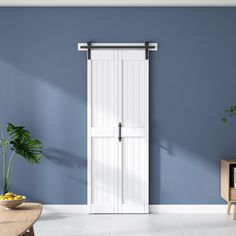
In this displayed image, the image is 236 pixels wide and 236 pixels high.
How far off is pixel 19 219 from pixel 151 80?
2.94 meters

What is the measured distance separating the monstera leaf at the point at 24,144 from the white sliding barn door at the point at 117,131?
677mm

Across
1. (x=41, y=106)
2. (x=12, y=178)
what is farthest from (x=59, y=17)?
(x=12, y=178)

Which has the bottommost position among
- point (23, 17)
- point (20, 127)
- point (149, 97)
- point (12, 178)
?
point (12, 178)

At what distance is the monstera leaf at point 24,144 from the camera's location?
18.6 feet

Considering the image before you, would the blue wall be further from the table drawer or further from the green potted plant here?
the table drawer

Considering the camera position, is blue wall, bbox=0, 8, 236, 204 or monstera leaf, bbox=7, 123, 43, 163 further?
blue wall, bbox=0, 8, 236, 204

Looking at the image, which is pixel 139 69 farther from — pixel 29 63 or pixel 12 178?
pixel 12 178

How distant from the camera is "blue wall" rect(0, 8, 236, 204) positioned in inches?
235

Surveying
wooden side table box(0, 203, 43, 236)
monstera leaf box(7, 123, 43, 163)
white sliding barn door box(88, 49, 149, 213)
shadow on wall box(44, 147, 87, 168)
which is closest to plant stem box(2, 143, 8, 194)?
monstera leaf box(7, 123, 43, 163)

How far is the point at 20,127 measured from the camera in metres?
5.75

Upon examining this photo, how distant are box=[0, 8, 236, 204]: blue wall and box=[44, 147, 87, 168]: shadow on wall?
1 cm

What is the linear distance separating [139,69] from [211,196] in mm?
1849

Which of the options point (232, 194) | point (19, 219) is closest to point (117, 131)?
point (232, 194)

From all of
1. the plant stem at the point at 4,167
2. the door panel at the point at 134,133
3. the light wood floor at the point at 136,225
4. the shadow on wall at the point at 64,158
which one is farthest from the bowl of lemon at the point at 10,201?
the door panel at the point at 134,133
